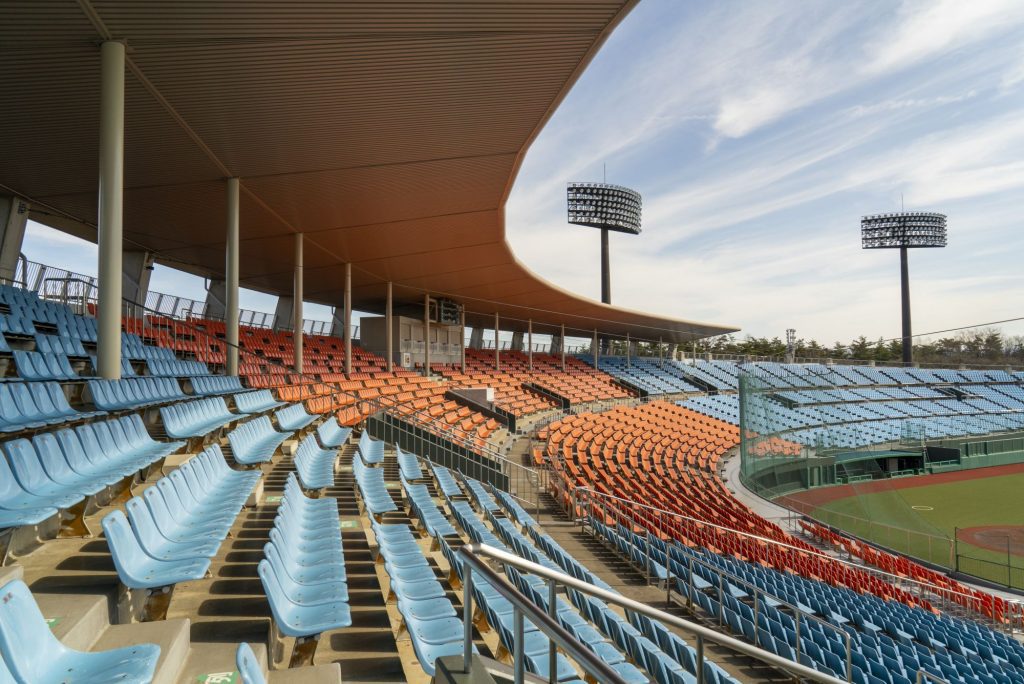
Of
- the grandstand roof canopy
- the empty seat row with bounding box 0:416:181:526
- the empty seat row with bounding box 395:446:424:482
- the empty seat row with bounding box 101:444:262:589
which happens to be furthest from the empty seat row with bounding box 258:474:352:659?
the grandstand roof canopy

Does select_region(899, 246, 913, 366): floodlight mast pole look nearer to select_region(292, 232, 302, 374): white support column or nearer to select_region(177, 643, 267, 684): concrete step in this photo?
select_region(292, 232, 302, 374): white support column

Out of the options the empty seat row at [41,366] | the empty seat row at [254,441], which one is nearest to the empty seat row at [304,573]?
the empty seat row at [254,441]

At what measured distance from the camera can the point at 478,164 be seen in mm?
11430

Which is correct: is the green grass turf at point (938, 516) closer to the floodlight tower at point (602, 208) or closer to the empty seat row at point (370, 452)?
the empty seat row at point (370, 452)

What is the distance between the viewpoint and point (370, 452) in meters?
10.5

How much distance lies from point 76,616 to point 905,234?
2387 inches

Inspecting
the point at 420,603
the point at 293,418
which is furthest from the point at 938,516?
the point at 420,603

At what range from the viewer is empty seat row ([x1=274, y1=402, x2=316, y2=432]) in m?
9.64

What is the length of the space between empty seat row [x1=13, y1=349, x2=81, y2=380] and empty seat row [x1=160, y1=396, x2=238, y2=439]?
1.38 metres

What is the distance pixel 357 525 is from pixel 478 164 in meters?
7.25

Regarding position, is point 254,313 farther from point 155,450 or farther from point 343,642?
point 343,642

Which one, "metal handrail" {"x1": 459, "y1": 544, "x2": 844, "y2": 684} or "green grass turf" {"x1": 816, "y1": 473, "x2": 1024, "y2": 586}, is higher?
"metal handrail" {"x1": 459, "y1": 544, "x2": 844, "y2": 684}

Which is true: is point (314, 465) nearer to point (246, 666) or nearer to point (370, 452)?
point (370, 452)

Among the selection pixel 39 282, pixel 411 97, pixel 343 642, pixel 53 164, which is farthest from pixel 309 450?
pixel 39 282
